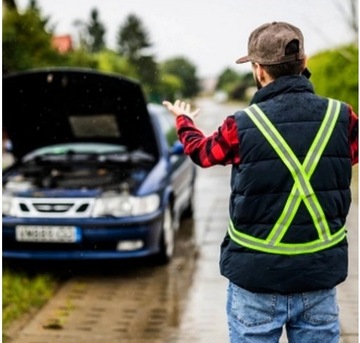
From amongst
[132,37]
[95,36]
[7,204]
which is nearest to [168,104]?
[7,204]

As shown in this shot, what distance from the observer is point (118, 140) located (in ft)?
20.9

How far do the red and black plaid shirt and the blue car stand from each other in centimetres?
315

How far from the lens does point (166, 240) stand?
5.82 metres

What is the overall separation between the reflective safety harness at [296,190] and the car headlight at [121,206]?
3299mm

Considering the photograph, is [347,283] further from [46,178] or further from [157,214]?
[46,178]

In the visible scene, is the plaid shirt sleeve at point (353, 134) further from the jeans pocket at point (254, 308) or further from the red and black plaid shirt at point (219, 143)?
the jeans pocket at point (254, 308)

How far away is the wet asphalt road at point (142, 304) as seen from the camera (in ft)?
13.9

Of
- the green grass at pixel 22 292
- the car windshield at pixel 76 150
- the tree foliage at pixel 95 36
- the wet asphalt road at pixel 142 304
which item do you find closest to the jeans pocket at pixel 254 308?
the wet asphalt road at pixel 142 304

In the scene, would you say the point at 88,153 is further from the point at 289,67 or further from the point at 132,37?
the point at 132,37

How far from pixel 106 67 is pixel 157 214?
21.1 metres

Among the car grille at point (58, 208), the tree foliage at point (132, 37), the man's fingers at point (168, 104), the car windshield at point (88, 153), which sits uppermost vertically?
the man's fingers at point (168, 104)

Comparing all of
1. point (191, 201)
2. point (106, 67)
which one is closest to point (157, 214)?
point (191, 201)

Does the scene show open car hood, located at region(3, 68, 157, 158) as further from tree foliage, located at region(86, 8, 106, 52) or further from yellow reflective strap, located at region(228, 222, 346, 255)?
tree foliage, located at region(86, 8, 106, 52)

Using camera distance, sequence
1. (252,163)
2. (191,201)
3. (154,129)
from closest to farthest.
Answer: (252,163), (154,129), (191,201)
